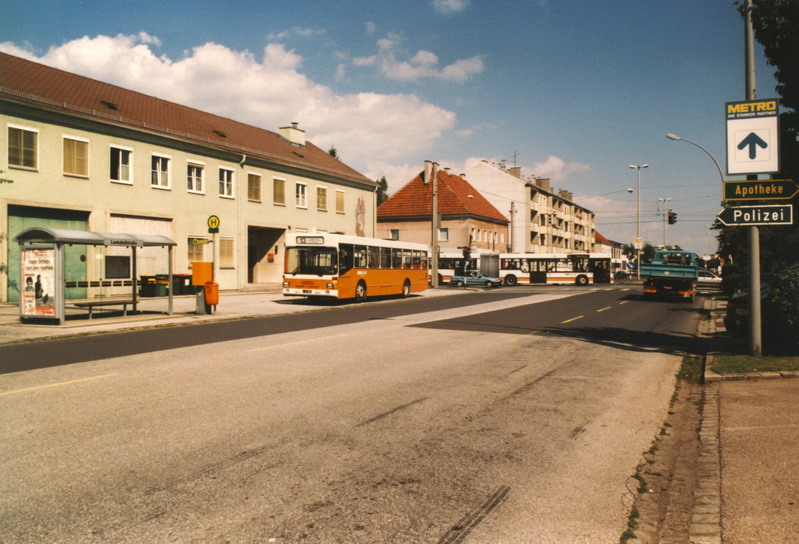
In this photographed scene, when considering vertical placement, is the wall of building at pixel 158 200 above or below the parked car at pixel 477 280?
above

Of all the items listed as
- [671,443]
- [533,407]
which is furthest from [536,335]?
[671,443]

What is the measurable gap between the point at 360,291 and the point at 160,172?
11687 millimetres

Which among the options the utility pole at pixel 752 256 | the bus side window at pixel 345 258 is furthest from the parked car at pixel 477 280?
the utility pole at pixel 752 256

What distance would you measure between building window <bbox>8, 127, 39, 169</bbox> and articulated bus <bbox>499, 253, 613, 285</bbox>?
38.4 metres

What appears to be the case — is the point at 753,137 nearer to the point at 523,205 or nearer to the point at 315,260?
the point at 315,260

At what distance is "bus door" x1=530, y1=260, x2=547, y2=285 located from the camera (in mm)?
54047

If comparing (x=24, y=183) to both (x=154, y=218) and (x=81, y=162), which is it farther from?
(x=154, y=218)

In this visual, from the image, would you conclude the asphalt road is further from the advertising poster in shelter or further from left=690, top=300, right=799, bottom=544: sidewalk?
the advertising poster in shelter

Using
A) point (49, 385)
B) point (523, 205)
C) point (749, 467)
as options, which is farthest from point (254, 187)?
point (523, 205)

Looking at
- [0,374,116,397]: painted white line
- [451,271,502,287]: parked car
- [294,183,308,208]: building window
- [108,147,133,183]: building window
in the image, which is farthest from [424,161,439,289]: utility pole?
[0,374,116,397]: painted white line

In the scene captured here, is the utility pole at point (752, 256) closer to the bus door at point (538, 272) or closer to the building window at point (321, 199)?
the building window at point (321, 199)

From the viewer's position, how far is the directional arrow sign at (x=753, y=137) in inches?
379

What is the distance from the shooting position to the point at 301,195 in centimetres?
4044

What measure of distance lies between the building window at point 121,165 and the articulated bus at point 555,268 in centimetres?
3400
